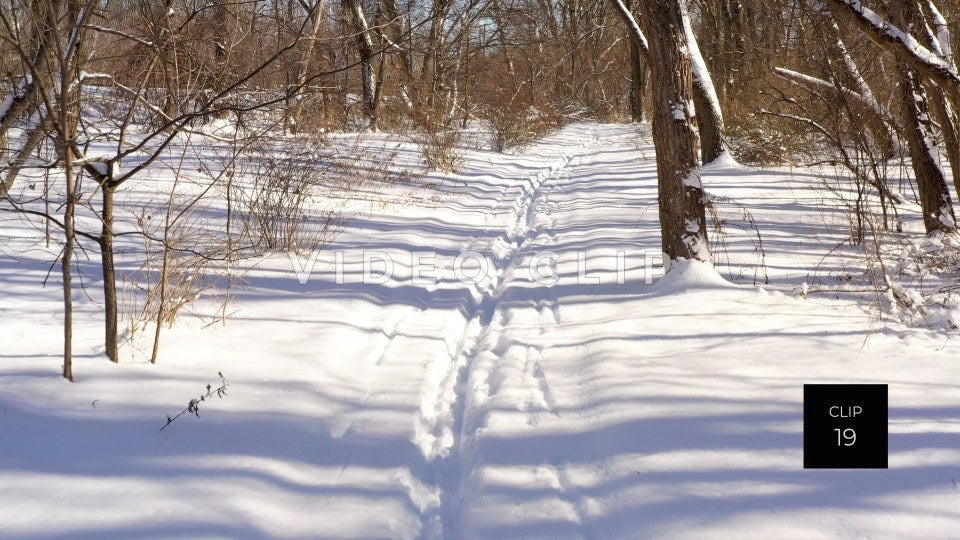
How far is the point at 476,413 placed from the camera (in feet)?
11.6

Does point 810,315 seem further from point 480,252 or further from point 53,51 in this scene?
point 53,51

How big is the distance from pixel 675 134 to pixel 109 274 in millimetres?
4259

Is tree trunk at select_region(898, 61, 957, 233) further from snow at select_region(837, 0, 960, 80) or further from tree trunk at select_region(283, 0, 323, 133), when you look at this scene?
tree trunk at select_region(283, 0, 323, 133)

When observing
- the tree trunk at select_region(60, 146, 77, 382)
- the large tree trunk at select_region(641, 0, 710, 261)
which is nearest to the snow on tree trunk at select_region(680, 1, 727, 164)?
the large tree trunk at select_region(641, 0, 710, 261)

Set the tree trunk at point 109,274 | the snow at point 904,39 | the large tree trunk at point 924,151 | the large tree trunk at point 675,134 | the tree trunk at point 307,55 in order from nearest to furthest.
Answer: the tree trunk at point 307,55 → the tree trunk at point 109,274 → the snow at point 904,39 → the large tree trunk at point 675,134 → the large tree trunk at point 924,151

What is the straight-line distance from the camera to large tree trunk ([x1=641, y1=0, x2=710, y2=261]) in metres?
5.42

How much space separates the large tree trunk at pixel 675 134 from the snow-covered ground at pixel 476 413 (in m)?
0.33

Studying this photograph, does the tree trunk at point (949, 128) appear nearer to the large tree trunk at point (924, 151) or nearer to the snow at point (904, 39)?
the large tree trunk at point (924, 151)

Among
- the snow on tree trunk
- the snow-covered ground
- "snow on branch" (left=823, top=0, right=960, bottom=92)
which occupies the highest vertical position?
the snow on tree trunk

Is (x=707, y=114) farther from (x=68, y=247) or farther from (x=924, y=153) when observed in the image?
(x=68, y=247)

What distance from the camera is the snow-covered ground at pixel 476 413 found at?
2.55m

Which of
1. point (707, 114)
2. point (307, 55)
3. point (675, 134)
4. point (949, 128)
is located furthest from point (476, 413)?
point (707, 114)

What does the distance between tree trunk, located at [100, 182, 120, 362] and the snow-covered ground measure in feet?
0.52

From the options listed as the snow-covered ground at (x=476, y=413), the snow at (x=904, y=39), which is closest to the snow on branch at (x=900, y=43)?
the snow at (x=904, y=39)
